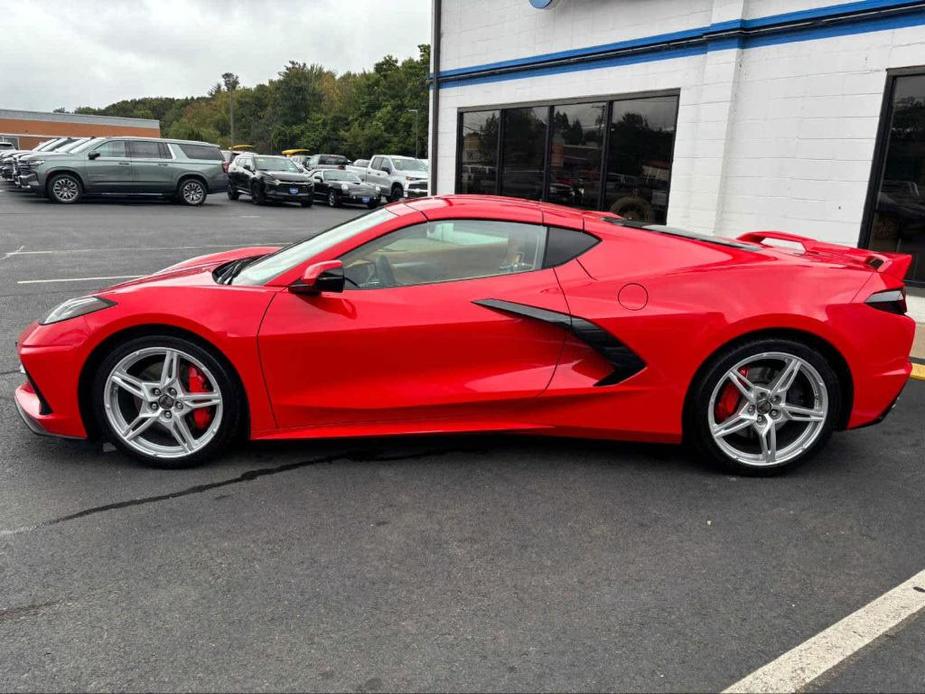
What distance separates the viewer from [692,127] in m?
9.16

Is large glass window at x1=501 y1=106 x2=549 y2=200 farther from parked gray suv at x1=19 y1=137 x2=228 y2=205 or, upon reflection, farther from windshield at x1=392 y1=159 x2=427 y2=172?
windshield at x1=392 y1=159 x2=427 y2=172

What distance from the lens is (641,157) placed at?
9906 mm

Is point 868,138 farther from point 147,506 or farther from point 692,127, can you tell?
point 147,506

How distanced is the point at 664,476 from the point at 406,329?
1.51 metres

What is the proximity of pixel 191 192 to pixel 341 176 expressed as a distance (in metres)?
5.74

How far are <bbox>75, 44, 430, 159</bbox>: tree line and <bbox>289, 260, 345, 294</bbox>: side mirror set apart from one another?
5878cm

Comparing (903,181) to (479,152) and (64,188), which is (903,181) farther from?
(64,188)

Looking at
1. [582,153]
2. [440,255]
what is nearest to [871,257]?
[440,255]

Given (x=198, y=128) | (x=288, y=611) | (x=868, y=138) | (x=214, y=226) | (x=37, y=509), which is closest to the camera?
(x=288, y=611)

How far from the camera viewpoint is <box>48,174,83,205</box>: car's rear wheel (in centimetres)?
1962

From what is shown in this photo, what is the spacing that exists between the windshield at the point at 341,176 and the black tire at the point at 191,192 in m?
5.02

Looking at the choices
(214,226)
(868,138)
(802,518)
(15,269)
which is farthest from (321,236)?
(214,226)

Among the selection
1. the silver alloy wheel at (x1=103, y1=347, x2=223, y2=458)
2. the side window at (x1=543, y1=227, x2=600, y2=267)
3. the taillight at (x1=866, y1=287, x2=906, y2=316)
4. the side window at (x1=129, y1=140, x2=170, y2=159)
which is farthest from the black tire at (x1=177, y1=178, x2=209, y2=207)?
the taillight at (x1=866, y1=287, x2=906, y2=316)

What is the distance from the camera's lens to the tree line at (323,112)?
6800cm
